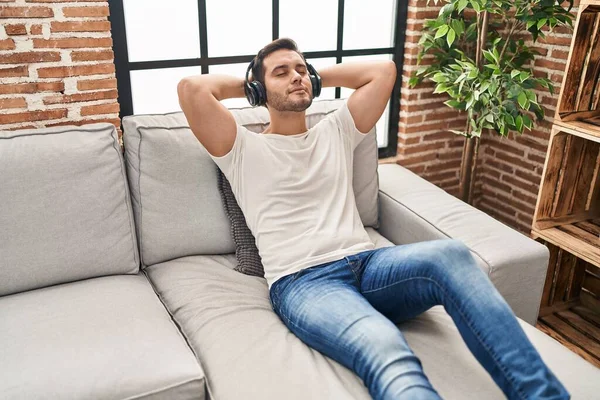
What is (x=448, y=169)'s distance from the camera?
10.3ft

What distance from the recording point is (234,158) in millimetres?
1801

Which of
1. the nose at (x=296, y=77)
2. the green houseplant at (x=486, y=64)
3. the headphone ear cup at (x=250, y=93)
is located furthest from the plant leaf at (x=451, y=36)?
the headphone ear cup at (x=250, y=93)

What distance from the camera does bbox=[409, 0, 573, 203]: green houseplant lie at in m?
2.27

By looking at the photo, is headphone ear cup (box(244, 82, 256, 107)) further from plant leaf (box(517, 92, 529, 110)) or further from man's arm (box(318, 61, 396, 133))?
plant leaf (box(517, 92, 529, 110))

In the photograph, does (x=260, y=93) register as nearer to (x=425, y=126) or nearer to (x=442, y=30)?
(x=442, y=30)

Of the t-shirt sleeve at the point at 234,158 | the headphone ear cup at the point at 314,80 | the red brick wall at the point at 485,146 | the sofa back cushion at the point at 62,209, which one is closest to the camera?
the sofa back cushion at the point at 62,209

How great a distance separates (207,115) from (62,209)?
0.53m

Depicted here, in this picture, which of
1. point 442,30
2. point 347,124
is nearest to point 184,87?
point 347,124

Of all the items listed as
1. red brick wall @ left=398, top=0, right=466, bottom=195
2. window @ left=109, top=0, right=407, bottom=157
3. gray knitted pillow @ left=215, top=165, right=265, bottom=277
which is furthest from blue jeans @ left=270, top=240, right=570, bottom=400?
red brick wall @ left=398, top=0, right=466, bottom=195

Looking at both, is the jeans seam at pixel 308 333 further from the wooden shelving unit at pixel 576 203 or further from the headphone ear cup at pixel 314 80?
the wooden shelving unit at pixel 576 203

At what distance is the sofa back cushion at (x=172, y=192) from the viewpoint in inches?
74.0

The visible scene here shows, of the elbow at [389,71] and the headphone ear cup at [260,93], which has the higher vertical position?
the elbow at [389,71]

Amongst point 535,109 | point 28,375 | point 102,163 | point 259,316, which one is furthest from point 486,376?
point 535,109

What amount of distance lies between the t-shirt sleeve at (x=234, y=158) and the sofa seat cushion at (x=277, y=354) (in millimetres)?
356
